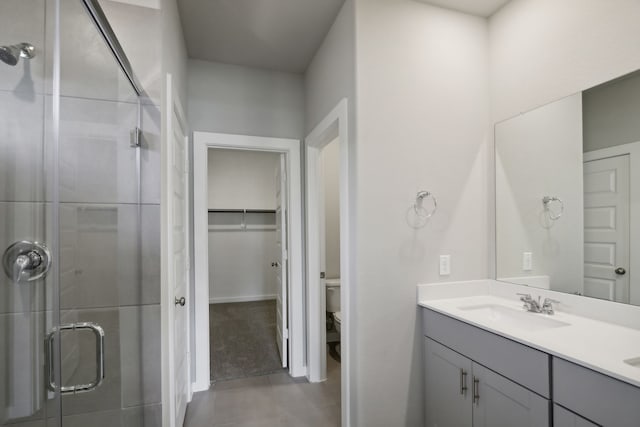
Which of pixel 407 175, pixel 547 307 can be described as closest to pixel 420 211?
pixel 407 175

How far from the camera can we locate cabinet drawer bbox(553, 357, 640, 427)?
0.94 meters

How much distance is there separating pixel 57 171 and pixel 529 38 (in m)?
2.47

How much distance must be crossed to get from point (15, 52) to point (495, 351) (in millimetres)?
2063

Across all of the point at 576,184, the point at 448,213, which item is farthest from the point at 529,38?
the point at 448,213

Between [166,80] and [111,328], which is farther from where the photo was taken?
[166,80]

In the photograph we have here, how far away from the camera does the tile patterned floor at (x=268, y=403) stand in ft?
7.00

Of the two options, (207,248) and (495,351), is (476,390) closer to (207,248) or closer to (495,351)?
(495,351)

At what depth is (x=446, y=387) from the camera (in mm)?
1658

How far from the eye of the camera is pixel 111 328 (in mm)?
1366

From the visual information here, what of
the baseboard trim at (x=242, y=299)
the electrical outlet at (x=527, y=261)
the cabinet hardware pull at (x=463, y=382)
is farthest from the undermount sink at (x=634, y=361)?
the baseboard trim at (x=242, y=299)

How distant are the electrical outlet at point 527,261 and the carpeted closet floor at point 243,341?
227cm

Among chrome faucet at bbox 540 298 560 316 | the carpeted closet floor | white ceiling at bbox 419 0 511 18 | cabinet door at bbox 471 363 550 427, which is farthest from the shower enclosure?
chrome faucet at bbox 540 298 560 316

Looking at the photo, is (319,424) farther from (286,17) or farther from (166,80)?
(286,17)

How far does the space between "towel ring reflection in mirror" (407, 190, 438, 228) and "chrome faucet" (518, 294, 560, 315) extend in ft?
2.22
